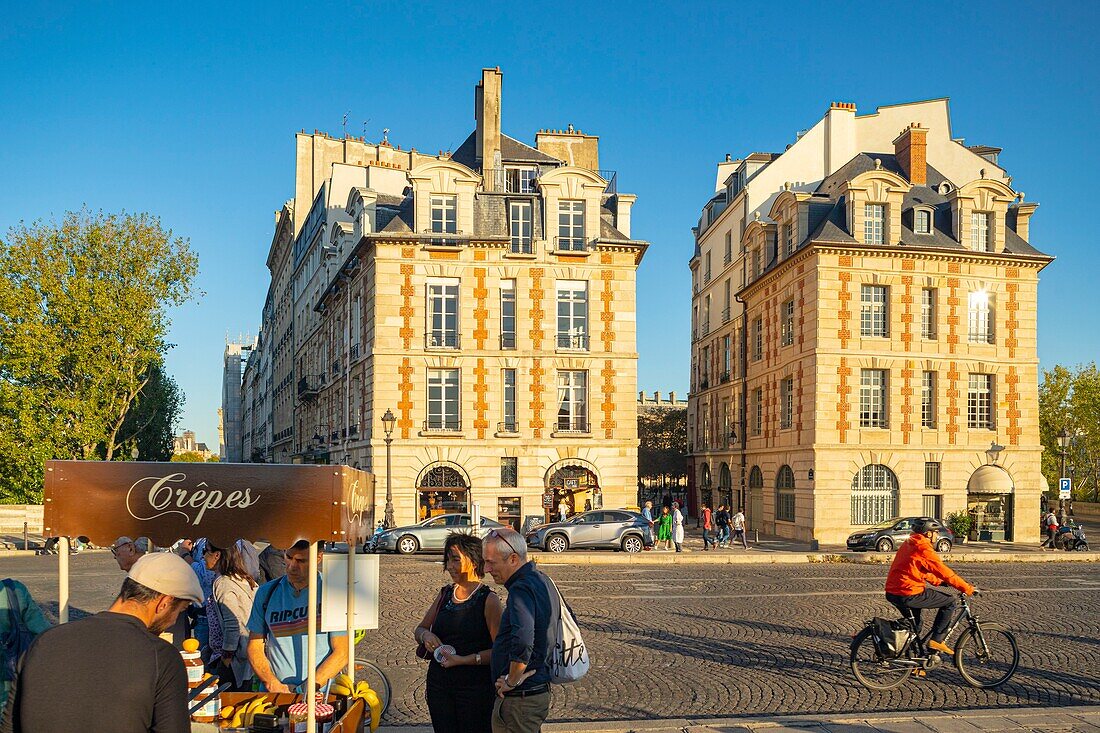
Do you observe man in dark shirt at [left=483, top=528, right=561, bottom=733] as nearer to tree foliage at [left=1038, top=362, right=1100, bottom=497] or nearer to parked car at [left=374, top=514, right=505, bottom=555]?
parked car at [left=374, top=514, right=505, bottom=555]

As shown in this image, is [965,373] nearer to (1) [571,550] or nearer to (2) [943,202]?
(2) [943,202]

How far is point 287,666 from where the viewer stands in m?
6.22

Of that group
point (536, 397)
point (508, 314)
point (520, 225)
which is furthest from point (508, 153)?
point (536, 397)

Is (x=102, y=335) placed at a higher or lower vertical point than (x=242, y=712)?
higher

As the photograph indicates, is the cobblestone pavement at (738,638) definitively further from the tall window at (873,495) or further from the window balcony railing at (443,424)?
the window balcony railing at (443,424)

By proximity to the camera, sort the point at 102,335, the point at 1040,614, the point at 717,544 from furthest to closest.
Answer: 1. the point at 102,335
2. the point at 717,544
3. the point at 1040,614

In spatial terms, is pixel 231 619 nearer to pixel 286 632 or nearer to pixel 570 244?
pixel 286 632

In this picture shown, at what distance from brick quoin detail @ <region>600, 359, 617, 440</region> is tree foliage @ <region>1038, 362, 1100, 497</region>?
31640 millimetres

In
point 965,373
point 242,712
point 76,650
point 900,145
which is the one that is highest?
point 900,145

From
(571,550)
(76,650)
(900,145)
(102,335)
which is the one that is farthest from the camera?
(900,145)

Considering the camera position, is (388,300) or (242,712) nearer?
(242,712)

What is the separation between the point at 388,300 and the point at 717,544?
49.8ft

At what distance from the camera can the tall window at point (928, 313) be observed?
3475 centimetres

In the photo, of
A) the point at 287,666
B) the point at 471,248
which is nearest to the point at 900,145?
the point at 471,248
